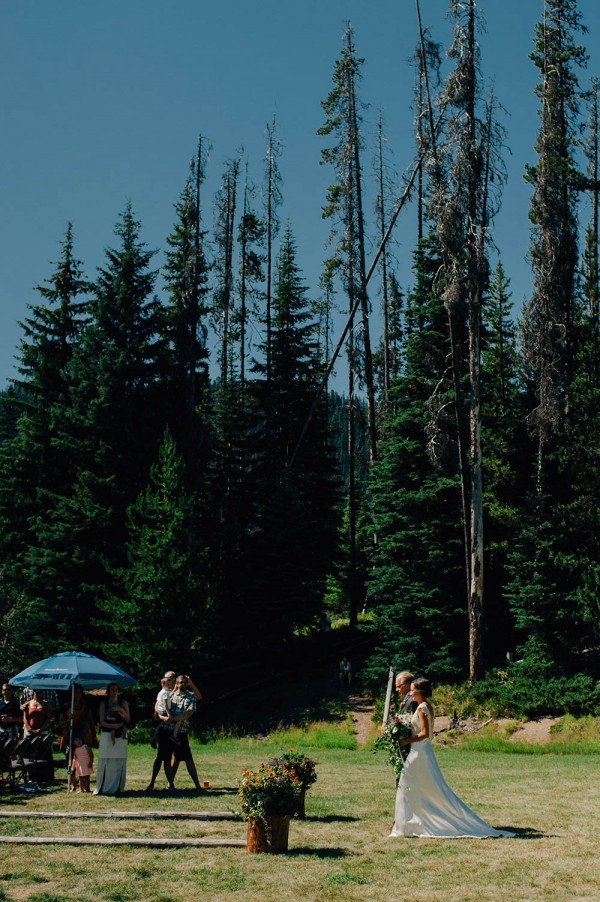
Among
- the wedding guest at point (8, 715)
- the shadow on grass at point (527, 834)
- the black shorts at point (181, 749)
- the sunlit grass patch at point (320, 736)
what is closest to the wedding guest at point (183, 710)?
the black shorts at point (181, 749)

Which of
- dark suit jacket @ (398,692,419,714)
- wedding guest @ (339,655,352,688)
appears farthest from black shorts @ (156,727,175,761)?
wedding guest @ (339,655,352,688)

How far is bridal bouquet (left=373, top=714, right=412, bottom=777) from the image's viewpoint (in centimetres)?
997

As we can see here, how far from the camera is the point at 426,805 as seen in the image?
9.82 meters

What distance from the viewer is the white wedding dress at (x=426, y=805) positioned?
974 centimetres

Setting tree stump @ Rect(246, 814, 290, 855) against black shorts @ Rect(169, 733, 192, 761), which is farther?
black shorts @ Rect(169, 733, 192, 761)

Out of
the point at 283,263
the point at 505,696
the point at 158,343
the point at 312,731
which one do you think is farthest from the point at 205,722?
the point at 283,263

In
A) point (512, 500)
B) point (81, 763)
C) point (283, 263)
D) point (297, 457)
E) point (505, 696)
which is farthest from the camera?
point (283, 263)

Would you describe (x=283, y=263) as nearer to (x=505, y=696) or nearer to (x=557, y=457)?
(x=557, y=457)

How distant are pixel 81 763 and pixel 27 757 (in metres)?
1.90

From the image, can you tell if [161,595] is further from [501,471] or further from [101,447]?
[501,471]

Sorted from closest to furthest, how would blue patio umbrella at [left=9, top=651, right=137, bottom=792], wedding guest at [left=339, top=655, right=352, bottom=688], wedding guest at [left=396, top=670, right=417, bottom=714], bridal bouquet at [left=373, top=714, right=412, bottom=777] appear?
bridal bouquet at [left=373, top=714, right=412, bottom=777] < wedding guest at [left=396, top=670, right=417, bottom=714] < blue patio umbrella at [left=9, top=651, right=137, bottom=792] < wedding guest at [left=339, top=655, right=352, bottom=688]

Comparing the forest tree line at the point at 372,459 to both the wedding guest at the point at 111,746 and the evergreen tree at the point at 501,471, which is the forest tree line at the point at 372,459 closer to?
the evergreen tree at the point at 501,471

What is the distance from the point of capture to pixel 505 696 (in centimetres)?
2664

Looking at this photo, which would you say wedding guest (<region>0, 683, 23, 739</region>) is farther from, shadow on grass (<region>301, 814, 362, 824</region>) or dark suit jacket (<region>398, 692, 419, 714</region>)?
dark suit jacket (<region>398, 692, 419, 714</region>)
